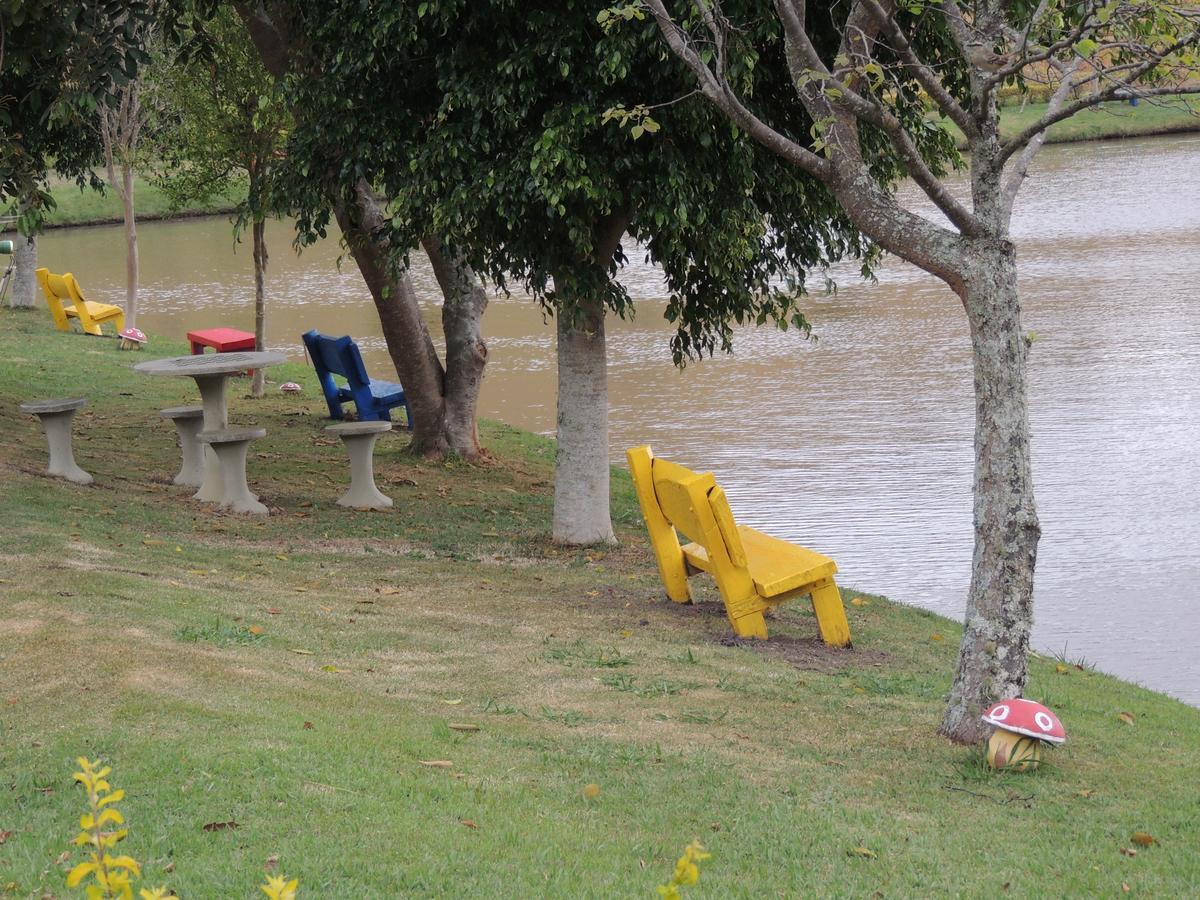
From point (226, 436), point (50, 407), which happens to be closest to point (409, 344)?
point (226, 436)

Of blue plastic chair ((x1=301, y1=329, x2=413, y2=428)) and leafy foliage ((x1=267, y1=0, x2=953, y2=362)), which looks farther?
blue plastic chair ((x1=301, y1=329, x2=413, y2=428))

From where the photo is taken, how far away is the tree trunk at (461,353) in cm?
1466

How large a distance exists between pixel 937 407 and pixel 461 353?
5.97m

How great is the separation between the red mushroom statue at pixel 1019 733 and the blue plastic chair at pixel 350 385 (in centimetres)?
985

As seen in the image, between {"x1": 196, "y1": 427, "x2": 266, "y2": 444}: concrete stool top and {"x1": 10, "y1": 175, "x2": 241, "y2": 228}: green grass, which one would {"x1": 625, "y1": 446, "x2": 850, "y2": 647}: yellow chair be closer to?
{"x1": 196, "y1": 427, "x2": 266, "y2": 444}: concrete stool top

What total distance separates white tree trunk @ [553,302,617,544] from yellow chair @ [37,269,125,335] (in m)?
15.3

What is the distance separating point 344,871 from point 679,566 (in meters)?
5.08

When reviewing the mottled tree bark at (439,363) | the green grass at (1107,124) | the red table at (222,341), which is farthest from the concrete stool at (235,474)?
the green grass at (1107,124)

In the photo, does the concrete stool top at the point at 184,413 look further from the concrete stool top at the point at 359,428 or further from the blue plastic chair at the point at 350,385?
the blue plastic chair at the point at 350,385

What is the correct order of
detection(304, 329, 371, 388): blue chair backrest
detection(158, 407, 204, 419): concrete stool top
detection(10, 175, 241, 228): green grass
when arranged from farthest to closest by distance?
detection(10, 175, 241, 228): green grass
detection(304, 329, 371, 388): blue chair backrest
detection(158, 407, 204, 419): concrete stool top

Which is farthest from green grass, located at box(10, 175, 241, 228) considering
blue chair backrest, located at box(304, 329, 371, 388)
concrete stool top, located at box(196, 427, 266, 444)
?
concrete stool top, located at box(196, 427, 266, 444)

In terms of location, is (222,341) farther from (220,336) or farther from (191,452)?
(191,452)

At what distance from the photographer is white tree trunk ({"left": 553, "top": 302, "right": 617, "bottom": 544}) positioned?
35.0ft

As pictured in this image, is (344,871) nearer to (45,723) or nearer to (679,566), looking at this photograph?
(45,723)
